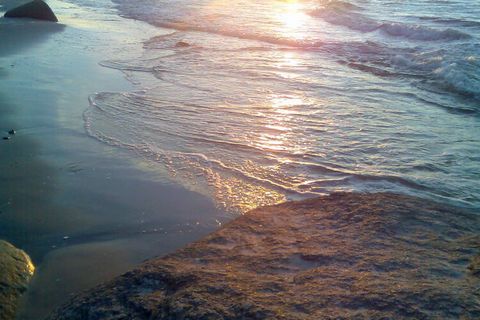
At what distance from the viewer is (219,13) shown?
60.1 ft

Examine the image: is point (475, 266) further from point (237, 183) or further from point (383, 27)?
point (383, 27)

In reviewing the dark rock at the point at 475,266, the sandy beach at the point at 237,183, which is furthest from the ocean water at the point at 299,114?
the dark rock at the point at 475,266

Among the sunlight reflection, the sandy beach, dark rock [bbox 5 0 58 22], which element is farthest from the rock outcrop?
dark rock [bbox 5 0 58 22]

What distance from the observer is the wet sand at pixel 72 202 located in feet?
11.3

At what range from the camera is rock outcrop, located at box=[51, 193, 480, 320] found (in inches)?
100

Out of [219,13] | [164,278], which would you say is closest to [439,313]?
[164,278]

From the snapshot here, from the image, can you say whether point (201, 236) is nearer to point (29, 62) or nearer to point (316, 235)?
point (316, 235)

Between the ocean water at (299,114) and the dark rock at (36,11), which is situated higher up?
the dark rock at (36,11)

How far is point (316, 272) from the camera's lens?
2961 millimetres

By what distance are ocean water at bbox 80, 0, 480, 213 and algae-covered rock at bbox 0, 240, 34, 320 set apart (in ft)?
5.46

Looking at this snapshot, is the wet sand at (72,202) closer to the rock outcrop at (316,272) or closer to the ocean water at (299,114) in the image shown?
the ocean water at (299,114)

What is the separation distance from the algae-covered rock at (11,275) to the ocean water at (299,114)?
1.66 metres

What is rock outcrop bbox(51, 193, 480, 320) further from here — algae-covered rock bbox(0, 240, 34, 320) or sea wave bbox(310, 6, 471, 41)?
sea wave bbox(310, 6, 471, 41)

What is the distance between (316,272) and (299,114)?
4.04 m
